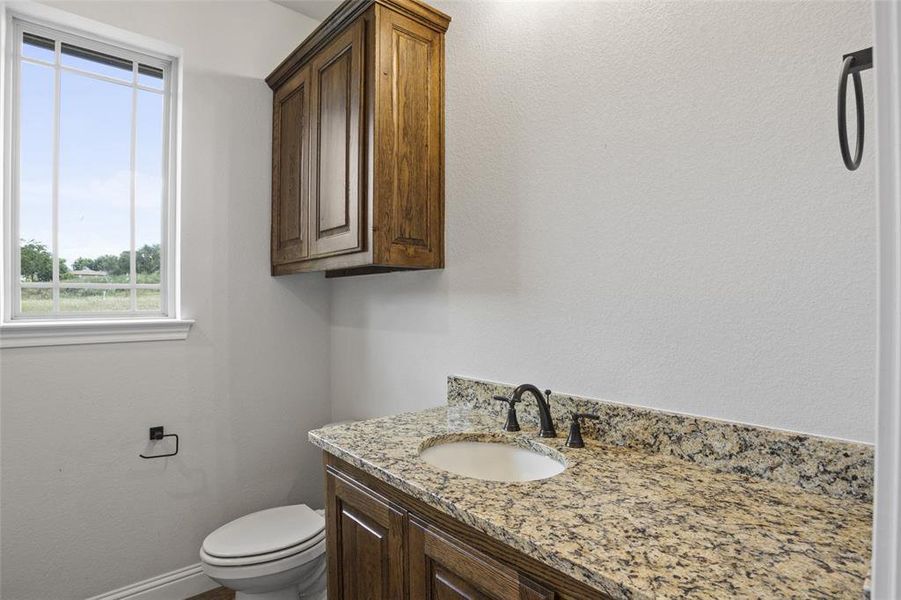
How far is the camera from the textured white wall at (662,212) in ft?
3.08

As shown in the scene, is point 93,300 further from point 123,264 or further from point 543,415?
point 543,415

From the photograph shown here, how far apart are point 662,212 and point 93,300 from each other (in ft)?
7.35

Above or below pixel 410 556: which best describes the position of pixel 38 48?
above

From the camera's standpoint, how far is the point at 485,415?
1.62m

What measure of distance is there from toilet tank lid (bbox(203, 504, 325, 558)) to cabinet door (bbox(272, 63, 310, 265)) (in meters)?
1.11

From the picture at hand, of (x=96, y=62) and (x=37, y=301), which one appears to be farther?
(x=96, y=62)

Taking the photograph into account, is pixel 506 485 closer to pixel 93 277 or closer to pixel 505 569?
pixel 505 569

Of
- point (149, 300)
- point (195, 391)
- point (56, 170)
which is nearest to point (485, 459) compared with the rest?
point (195, 391)

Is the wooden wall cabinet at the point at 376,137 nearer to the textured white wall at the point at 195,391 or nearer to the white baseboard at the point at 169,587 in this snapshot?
the textured white wall at the point at 195,391

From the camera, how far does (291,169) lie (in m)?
2.19

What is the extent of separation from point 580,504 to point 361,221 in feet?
3.77

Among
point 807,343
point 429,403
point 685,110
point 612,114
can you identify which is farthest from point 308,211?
point 807,343

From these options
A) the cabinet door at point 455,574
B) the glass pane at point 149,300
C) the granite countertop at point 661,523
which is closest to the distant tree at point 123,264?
A: the glass pane at point 149,300

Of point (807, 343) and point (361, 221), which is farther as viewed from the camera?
point (361, 221)
